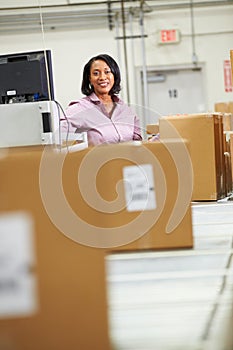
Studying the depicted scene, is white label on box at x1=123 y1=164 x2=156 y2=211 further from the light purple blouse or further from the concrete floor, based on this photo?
the light purple blouse

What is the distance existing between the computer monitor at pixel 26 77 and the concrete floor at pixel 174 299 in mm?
1168

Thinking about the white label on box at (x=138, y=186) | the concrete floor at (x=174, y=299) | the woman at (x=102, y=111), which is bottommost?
the concrete floor at (x=174, y=299)

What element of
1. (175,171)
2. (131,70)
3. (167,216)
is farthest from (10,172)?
(131,70)

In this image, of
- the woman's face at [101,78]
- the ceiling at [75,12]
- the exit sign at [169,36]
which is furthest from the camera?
the exit sign at [169,36]

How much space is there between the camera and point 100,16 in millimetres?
8258

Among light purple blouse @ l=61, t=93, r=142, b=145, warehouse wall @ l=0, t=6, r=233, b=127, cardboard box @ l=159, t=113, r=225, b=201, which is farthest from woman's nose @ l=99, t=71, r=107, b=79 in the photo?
warehouse wall @ l=0, t=6, r=233, b=127

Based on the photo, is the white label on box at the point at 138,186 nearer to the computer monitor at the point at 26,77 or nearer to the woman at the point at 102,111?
the computer monitor at the point at 26,77

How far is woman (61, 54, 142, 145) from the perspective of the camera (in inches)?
136

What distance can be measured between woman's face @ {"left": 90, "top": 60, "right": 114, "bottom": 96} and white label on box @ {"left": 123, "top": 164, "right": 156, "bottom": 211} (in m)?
2.25

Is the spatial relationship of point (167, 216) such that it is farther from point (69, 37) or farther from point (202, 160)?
point (69, 37)

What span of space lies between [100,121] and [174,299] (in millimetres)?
1985

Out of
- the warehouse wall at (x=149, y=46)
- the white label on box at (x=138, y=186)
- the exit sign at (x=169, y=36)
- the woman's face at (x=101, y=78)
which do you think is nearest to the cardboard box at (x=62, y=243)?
the white label on box at (x=138, y=186)

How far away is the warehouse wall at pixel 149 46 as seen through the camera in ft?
27.0

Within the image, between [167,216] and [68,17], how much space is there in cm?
686
